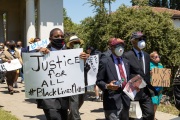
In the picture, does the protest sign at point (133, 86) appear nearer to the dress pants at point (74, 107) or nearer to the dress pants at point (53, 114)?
the dress pants at point (53, 114)

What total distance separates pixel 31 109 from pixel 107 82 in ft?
14.2

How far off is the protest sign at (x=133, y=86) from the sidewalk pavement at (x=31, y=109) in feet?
9.64

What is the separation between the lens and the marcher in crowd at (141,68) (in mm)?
5703

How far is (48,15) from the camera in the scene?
62.6ft

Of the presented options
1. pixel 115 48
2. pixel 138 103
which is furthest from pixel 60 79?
pixel 138 103

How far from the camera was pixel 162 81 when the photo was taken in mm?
6980

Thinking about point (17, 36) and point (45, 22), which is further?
point (17, 36)

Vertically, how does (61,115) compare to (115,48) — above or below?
below

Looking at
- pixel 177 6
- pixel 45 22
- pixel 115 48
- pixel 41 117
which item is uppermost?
pixel 177 6

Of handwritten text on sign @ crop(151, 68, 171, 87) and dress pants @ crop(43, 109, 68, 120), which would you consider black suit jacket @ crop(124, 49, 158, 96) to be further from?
dress pants @ crop(43, 109, 68, 120)

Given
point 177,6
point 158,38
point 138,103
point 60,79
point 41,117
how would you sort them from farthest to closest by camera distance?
1. point 177,6
2. point 158,38
3. point 41,117
4. point 138,103
5. point 60,79

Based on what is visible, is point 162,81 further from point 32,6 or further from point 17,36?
point 17,36

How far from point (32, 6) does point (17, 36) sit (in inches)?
247

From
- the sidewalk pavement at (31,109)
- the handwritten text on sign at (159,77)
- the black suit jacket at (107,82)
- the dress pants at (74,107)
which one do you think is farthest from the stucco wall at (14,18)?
the black suit jacket at (107,82)
